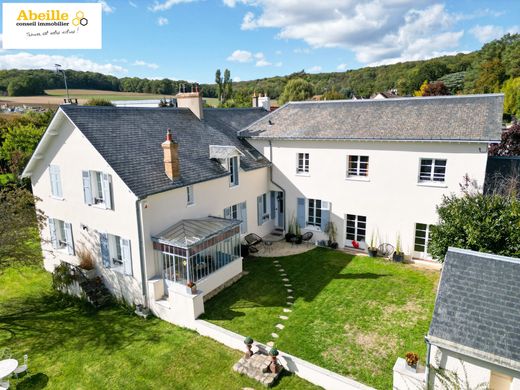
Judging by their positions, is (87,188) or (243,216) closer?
(87,188)

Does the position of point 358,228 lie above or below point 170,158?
below

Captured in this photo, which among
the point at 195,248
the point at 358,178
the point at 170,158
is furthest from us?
the point at 358,178

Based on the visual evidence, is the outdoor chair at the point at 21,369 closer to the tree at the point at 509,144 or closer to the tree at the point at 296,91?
the tree at the point at 509,144

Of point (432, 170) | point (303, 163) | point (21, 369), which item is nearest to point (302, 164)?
point (303, 163)

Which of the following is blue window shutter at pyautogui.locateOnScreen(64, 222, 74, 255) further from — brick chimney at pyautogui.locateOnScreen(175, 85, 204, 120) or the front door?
the front door

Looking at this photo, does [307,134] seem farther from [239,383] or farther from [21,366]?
[21,366]

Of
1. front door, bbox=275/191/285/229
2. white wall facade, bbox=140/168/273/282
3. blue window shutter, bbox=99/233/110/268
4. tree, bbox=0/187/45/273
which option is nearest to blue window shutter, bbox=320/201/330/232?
front door, bbox=275/191/285/229

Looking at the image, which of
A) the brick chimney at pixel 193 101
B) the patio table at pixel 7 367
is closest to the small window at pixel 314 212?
the brick chimney at pixel 193 101

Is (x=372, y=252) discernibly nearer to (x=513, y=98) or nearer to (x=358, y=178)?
(x=358, y=178)
